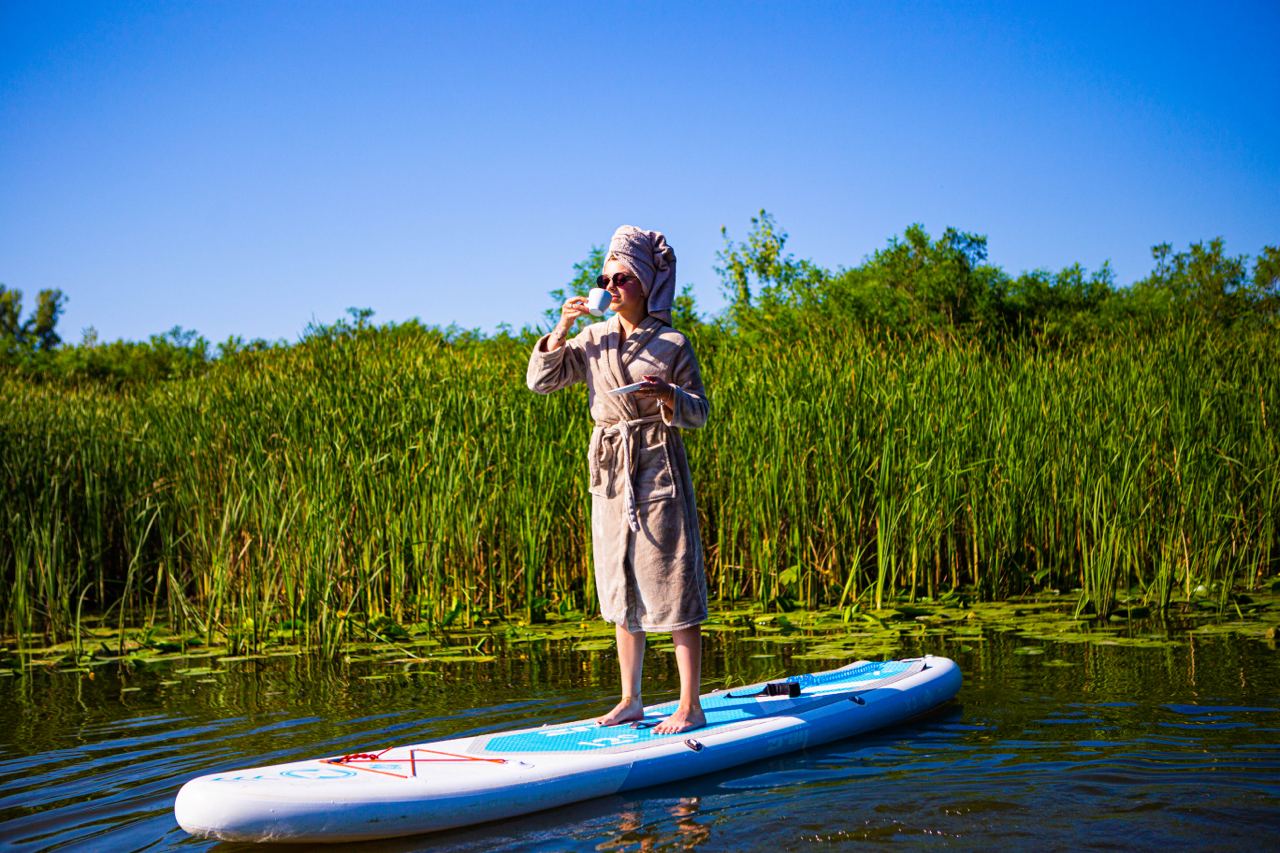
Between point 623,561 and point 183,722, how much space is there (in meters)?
2.29

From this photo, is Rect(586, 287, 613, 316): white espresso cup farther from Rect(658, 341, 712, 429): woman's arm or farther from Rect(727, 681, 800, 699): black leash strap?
Rect(727, 681, 800, 699): black leash strap

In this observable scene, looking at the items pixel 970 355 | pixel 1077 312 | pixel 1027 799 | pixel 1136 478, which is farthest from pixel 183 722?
pixel 1077 312

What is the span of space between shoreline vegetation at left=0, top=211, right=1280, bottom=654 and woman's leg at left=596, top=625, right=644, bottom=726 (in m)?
2.49

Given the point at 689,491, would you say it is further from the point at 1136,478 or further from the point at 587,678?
the point at 1136,478

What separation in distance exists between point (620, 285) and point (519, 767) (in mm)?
1700

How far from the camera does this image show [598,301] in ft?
12.9

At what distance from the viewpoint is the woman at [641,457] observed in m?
3.98

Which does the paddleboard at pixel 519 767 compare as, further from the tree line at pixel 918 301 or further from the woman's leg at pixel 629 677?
the tree line at pixel 918 301

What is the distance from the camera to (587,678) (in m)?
5.62

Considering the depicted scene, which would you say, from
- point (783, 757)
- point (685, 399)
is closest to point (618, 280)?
point (685, 399)

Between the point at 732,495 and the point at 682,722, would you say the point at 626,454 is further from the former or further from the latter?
the point at 732,495

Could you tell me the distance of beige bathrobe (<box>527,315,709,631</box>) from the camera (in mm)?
3973

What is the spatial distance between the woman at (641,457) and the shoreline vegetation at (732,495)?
8.29 feet

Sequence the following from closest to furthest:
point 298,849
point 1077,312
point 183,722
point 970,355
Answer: point 298,849 → point 183,722 → point 970,355 → point 1077,312
